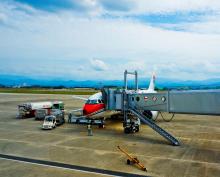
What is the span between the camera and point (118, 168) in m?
19.3

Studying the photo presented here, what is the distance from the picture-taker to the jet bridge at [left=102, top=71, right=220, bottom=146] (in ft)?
81.0

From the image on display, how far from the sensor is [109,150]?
24062 millimetres

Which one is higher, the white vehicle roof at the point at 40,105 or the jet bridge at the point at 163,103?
the jet bridge at the point at 163,103

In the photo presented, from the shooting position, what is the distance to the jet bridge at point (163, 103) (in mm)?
24703

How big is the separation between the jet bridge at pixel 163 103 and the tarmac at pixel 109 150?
1.77m

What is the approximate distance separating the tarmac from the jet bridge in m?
1.77

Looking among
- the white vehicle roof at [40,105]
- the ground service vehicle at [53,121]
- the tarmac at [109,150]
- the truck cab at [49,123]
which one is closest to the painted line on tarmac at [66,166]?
the tarmac at [109,150]

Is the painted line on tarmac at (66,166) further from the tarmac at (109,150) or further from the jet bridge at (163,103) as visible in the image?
the jet bridge at (163,103)

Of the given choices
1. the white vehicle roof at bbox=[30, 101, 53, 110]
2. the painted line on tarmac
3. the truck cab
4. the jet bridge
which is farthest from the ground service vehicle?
the painted line on tarmac

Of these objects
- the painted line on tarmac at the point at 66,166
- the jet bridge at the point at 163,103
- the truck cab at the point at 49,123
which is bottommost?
the painted line on tarmac at the point at 66,166

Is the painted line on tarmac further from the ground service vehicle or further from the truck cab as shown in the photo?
the ground service vehicle

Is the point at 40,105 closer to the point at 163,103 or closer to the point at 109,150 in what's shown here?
the point at 163,103

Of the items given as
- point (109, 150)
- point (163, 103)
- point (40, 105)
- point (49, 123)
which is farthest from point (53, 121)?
point (163, 103)

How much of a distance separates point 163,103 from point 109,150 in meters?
7.25
